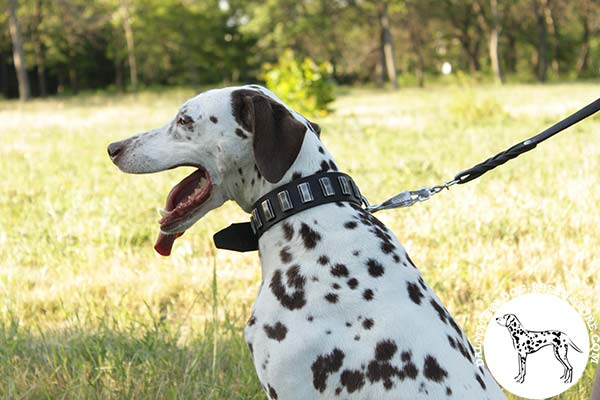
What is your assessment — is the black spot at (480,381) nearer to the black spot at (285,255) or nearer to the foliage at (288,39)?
the black spot at (285,255)

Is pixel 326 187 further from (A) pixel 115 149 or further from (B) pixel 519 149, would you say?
(B) pixel 519 149

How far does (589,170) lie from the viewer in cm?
915

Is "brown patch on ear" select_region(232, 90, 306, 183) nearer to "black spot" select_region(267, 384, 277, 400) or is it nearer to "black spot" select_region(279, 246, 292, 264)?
"black spot" select_region(279, 246, 292, 264)

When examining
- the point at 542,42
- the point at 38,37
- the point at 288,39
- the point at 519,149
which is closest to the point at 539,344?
the point at 519,149

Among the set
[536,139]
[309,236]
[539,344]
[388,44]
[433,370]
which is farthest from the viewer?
[388,44]

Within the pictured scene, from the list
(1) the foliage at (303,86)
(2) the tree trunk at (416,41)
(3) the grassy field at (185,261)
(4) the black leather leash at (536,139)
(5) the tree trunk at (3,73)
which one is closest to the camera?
(4) the black leather leash at (536,139)

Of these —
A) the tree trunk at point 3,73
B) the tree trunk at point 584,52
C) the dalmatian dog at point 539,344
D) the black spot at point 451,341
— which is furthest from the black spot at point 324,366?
the tree trunk at point 584,52

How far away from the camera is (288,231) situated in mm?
2496

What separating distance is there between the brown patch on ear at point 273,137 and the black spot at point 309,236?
0.66ft

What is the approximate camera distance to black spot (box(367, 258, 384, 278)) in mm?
2359

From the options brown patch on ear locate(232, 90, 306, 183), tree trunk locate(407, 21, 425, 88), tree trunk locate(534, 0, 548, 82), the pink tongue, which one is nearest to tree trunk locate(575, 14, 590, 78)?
tree trunk locate(534, 0, 548, 82)

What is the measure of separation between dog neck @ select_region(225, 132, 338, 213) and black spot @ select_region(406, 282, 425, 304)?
0.54 metres

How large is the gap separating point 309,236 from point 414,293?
418 millimetres

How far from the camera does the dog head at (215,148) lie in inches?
99.6
